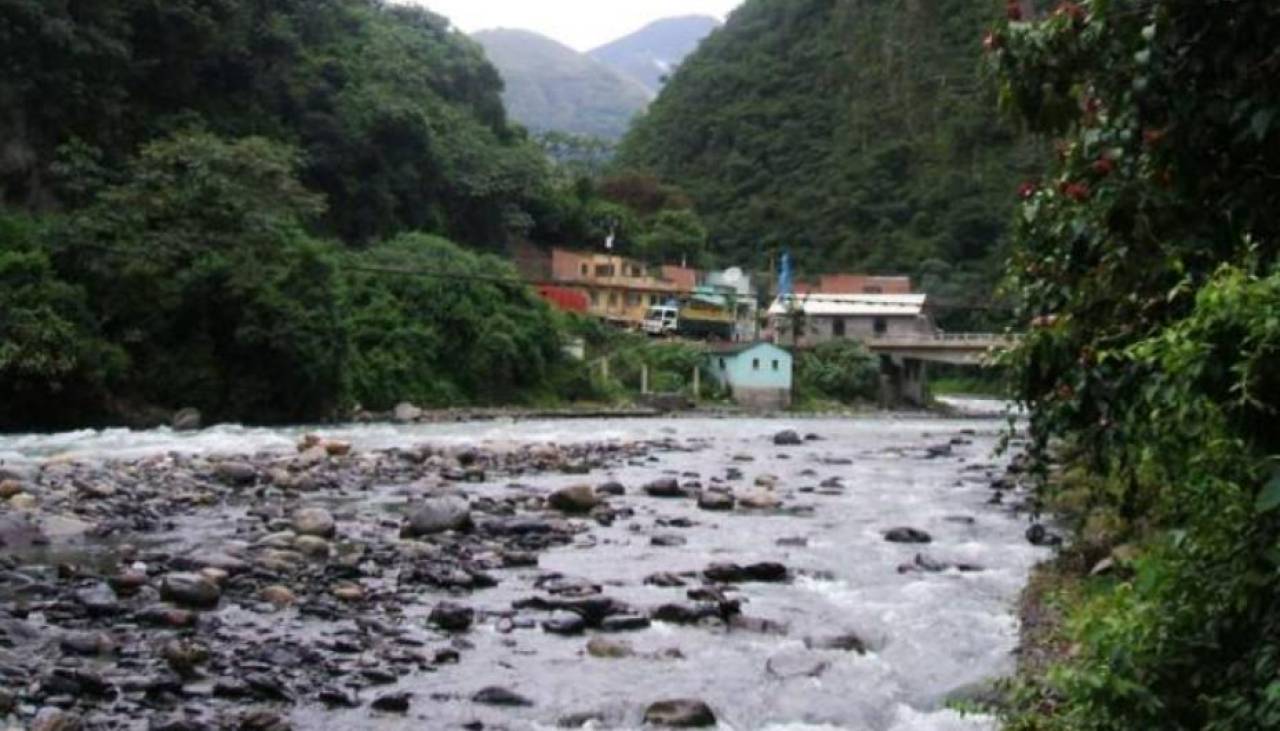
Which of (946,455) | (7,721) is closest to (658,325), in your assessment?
(946,455)

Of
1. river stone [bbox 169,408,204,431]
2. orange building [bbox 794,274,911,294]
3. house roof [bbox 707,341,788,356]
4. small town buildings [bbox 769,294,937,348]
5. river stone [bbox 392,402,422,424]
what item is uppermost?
orange building [bbox 794,274,911,294]

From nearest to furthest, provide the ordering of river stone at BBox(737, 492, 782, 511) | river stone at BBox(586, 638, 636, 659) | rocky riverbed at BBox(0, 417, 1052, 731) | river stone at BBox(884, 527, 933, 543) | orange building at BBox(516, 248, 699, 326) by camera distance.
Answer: rocky riverbed at BBox(0, 417, 1052, 731)
river stone at BBox(586, 638, 636, 659)
river stone at BBox(884, 527, 933, 543)
river stone at BBox(737, 492, 782, 511)
orange building at BBox(516, 248, 699, 326)

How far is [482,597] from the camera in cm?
1017

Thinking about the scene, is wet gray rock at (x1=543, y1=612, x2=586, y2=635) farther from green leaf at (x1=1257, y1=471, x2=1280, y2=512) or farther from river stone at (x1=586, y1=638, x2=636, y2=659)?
green leaf at (x1=1257, y1=471, x2=1280, y2=512)

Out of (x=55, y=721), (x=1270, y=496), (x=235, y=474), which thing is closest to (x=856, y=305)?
(x=235, y=474)

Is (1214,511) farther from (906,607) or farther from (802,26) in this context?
(802,26)

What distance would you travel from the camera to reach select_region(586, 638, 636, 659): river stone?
8422mm

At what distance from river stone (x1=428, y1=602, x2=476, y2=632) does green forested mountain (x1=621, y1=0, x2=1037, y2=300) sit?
5346 centimetres

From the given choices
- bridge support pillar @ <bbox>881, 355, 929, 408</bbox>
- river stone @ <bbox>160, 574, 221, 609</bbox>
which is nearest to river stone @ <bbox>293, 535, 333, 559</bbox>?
river stone @ <bbox>160, 574, 221, 609</bbox>

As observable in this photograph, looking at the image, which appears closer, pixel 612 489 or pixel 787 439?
pixel 612 489

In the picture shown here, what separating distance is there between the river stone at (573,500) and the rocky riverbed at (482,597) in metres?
0.04

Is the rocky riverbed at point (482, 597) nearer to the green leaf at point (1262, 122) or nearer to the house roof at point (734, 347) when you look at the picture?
the green leaf at point (1262, 122)

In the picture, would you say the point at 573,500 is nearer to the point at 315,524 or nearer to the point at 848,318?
the point at 315,524

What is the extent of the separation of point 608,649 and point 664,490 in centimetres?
936
